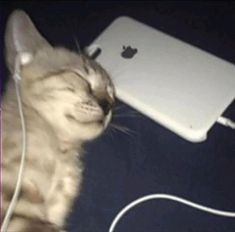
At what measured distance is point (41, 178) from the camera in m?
0.98

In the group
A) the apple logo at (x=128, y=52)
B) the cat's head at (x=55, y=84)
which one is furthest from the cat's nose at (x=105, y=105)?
the apple logo at (x=128, y=52)

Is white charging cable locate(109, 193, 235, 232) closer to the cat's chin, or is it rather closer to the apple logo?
the cat's chin

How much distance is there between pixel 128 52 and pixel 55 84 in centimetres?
33

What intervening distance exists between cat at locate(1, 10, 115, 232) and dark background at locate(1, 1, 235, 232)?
0.19 ft

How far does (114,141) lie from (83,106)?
21cm

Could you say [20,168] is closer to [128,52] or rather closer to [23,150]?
[23,150]

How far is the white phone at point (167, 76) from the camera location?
1.20 m

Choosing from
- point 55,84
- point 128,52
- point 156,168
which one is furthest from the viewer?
point 128,52

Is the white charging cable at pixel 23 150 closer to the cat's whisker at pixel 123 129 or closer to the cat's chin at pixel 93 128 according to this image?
the cat's chin at pixel 93 128

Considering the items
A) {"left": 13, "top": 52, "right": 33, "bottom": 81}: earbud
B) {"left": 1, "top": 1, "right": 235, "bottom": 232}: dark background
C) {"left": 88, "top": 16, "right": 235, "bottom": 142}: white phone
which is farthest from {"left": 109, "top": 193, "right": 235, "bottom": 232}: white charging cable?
{"left": 13, "top": 52, "right": 33, "bottom": 81}: earbud

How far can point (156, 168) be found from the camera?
3.84 ft

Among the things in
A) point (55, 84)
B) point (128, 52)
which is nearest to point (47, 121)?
point (55, 84)

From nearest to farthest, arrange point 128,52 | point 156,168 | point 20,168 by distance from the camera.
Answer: point 20,168, point 156,168, point 128,52

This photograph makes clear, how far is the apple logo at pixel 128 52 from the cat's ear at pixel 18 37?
0.98 feet
